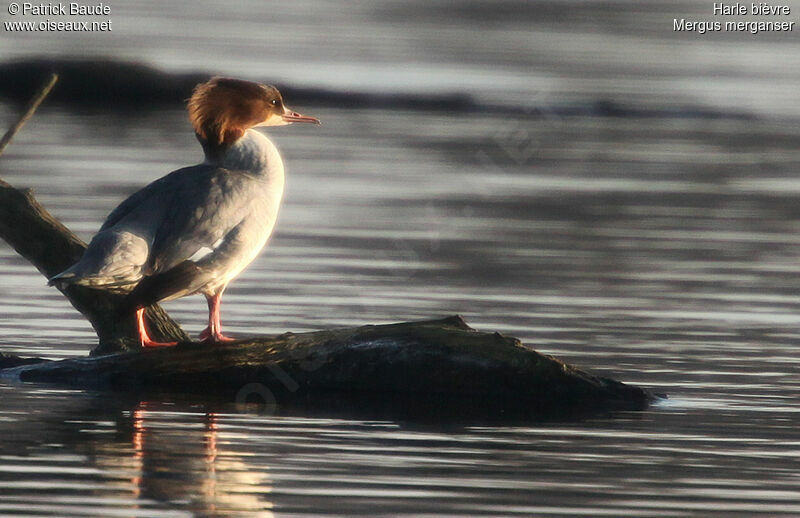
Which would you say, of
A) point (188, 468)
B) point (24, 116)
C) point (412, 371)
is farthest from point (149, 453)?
point (24, 116)

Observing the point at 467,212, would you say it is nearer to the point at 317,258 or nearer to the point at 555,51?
the point at 317,258

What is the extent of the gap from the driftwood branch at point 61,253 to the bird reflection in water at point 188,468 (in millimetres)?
1441

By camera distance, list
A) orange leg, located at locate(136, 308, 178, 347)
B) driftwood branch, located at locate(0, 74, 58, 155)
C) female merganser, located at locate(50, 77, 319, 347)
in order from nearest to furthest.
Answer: female merganser, located at locate(50, 77, 319, 347), orange leg, located at locate(136, 308, 178, 347), driftwood branch, located at locate(0, 74, 58, 155)

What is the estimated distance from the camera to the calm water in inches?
263

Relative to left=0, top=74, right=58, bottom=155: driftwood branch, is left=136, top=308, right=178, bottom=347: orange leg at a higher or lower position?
lower

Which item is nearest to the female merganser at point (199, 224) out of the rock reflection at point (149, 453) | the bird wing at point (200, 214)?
the bird wing at point (200, 214)

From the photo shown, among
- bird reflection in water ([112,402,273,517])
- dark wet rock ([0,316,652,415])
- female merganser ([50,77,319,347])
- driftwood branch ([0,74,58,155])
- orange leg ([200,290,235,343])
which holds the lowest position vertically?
bird reflection in water ([112,402,273,517])

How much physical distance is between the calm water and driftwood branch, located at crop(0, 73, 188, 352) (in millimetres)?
449

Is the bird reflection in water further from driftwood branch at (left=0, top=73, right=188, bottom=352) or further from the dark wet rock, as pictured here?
driftwood branch at (left=0, top=73, right=188, bottom=352)

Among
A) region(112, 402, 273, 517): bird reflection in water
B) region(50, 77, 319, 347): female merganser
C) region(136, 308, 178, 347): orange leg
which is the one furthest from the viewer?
region(136, 308, 178, 347): orange leg

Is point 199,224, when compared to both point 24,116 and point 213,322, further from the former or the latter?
point 24,116

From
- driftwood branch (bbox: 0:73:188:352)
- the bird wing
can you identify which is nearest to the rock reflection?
the bird wing

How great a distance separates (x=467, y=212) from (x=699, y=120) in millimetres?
14892

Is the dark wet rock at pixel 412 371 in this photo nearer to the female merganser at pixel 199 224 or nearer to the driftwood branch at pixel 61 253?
the female merganser at pixel 199 224
